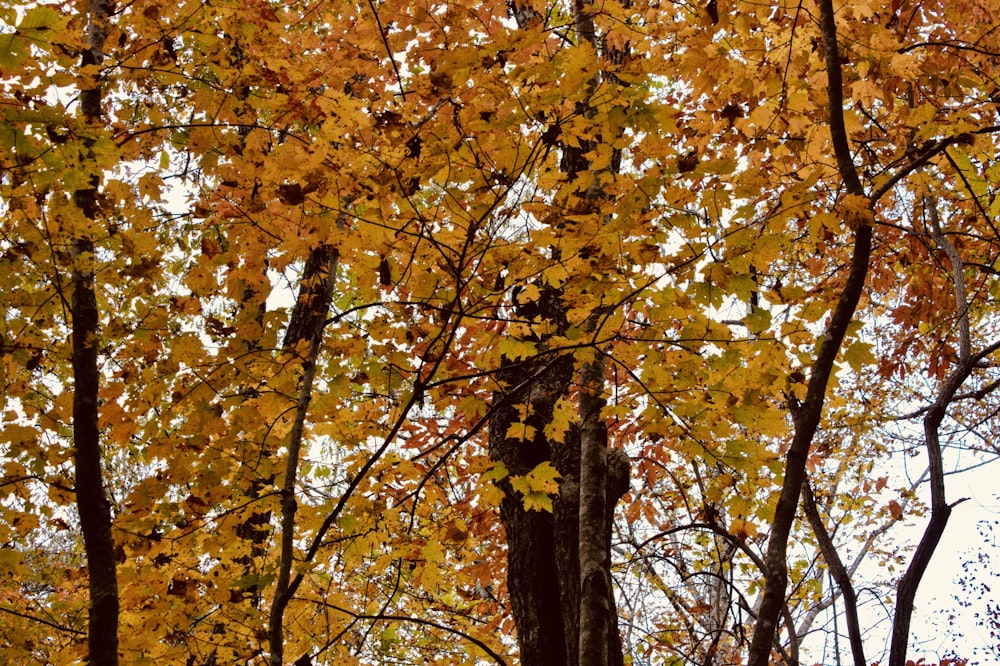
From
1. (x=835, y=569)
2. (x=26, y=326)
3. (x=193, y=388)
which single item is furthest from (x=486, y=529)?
(x=26, y=326)

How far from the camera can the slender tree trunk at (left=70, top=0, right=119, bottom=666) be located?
211 centimetres

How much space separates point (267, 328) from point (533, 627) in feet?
6.86

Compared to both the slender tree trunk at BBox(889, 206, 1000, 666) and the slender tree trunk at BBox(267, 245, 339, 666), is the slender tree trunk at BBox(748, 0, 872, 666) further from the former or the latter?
the slender tree trunk at BBox(267, 245, 339, 666)

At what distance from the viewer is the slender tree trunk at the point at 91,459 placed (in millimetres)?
2113

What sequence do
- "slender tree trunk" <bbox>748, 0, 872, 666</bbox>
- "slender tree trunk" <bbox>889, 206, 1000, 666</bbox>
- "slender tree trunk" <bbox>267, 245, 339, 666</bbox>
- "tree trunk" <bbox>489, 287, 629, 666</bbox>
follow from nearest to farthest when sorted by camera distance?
"slender tree trunk" <bbox>748, 0, 872, 666</bbox>, "slender tree trunk" <bbox>267, 245, 339, 666</bbox>, "slender tree trunk" <bbox>889, 206, 1000, 666</bbox>, "tree trunk" <bbox>489, 287, 629, 666</bbox>

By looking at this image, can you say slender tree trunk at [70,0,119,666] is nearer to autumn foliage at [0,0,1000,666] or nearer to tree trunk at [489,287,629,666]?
autumn foliage at [0,0,1000,666]

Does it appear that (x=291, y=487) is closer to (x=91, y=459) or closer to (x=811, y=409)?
(x=91, y=459)

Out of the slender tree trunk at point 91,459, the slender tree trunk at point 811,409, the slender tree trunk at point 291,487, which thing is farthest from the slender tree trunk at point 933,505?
the slender tree trunk at point 91,459

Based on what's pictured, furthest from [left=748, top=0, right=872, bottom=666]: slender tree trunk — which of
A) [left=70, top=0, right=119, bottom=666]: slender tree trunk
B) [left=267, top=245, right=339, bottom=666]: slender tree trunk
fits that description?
[left=70, top=0, right=119, bottom=666]: slender tree trunk

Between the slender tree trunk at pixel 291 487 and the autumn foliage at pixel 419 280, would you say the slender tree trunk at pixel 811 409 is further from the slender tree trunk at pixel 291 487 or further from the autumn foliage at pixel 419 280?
the slender tree trunk at pixel 291 487

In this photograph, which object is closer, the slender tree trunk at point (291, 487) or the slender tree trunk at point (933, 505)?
the slender tree trunk at point (291, 487)

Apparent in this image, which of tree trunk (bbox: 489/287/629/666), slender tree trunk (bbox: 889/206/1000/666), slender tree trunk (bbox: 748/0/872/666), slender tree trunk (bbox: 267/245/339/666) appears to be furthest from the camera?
tree trunk (bbox: 489/287/629/666)

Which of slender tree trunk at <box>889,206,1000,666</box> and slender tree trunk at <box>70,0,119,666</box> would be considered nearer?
slender tree trunk at <box>70,0,119,666</box>

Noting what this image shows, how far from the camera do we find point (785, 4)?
3.25 m
